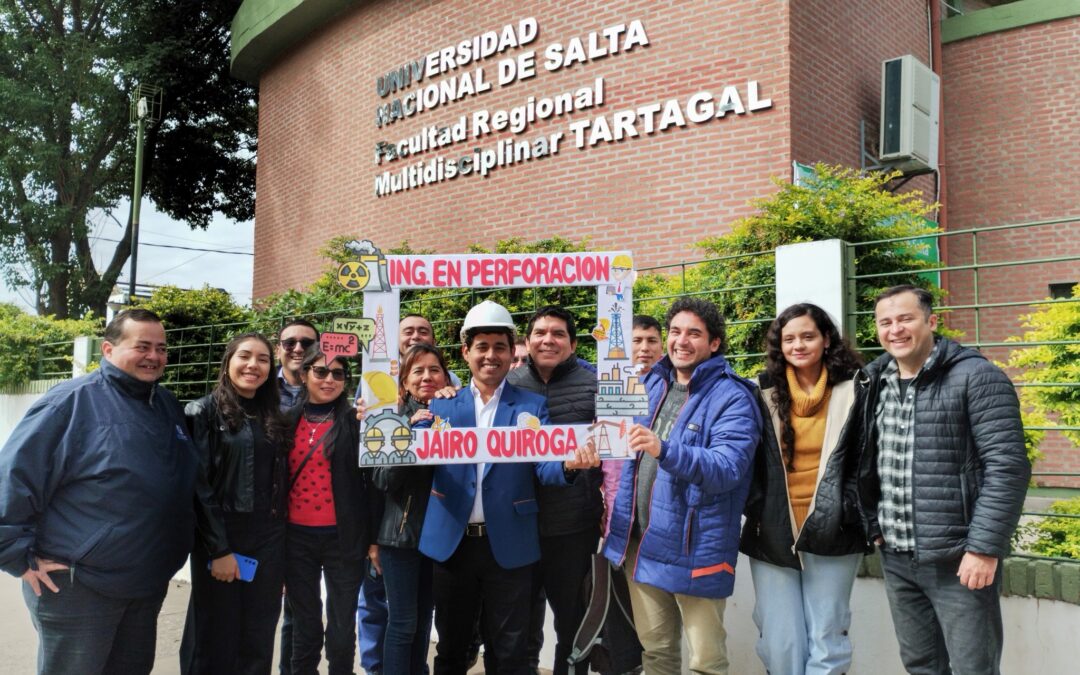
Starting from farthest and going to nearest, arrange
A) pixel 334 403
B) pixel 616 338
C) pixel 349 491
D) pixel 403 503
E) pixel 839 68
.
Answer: pixel 839 68 → pixel 334 403 → pixel 349 491 → pixel 403 503 → pixel 616 338

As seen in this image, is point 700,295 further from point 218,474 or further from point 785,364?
point 218,474

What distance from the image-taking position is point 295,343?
14.1 ft

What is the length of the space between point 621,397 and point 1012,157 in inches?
385

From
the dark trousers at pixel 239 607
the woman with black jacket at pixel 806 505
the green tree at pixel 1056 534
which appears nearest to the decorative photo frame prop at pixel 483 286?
the woman with black jacket at pixel 806 505

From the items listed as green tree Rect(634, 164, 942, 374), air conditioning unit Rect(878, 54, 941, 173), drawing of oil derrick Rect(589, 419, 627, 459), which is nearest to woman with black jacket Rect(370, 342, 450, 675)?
drawing of oil derrick Rect(589, 419, 627, 459)

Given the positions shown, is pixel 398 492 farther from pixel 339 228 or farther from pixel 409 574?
pixel 339 228

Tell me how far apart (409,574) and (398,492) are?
0.39 meters

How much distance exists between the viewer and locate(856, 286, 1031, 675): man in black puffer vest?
2754mm

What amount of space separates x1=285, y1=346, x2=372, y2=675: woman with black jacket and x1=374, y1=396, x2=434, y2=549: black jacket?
0.63ft

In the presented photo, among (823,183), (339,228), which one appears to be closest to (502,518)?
(823,183)

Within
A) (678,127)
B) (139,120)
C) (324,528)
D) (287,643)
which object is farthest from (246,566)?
(139,120)

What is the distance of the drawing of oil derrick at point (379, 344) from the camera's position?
3.31 m

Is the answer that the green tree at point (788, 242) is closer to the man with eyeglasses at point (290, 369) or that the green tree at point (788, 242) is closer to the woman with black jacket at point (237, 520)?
the man with eyeglasses at point (290, 369)

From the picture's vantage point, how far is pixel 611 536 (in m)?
3.44
